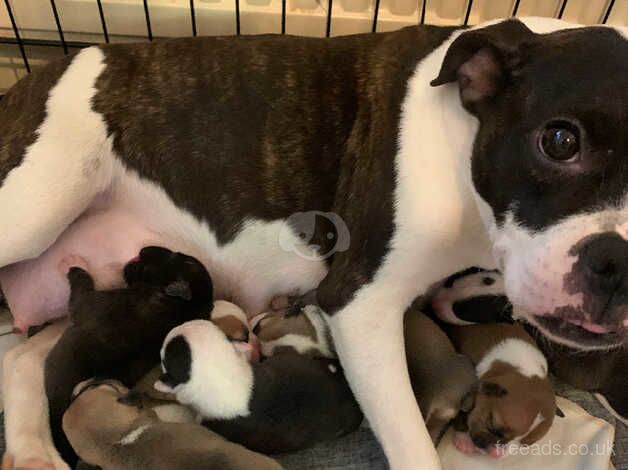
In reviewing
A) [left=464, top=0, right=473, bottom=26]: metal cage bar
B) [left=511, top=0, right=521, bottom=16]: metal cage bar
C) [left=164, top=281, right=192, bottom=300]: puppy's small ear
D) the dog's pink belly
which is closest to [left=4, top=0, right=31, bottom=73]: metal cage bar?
the dog's pink belly

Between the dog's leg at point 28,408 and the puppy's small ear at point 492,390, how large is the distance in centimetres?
101

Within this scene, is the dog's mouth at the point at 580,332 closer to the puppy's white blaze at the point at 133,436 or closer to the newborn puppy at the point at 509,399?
the newborn puppy at the point at 509,399

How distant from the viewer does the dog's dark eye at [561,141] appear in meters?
1.34

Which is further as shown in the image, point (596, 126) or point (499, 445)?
point (499, 445)

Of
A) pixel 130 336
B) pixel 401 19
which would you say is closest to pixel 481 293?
pixel 130 336

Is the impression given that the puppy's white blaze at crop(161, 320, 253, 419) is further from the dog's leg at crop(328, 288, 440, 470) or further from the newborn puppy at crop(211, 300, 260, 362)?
the dog's leg at crop(328, 288, 440, 470)

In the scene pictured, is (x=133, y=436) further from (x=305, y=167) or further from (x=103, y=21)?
(x=103, y=21)

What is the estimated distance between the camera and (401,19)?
2557 mm

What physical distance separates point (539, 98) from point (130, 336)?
3.58 ft

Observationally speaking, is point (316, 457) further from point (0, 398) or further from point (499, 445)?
point (0, 398)

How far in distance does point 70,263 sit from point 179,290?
1.18ft

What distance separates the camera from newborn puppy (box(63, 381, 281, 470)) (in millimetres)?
1555

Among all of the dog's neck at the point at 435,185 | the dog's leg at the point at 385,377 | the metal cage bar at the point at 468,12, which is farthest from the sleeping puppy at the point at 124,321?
the metal cage bar at the point at 468,12

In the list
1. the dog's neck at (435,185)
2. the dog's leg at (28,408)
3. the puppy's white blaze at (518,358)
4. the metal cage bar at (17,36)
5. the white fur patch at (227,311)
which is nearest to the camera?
the dog's neck at (435,185)
